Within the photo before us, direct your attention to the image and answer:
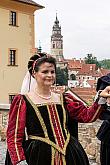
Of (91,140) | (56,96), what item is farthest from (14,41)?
(56,96)

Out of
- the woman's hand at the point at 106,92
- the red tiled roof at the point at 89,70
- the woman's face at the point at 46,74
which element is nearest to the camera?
the woman's hand at the point at 106,92

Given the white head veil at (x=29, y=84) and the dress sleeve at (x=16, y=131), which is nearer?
the dress sleeve at (x=16, y=131)

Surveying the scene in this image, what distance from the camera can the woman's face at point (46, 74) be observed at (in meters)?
2.92

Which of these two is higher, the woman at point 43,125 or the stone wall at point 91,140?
the woman at point 43,125

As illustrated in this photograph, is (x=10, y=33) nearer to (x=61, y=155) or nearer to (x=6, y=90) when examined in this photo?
(x=6, y=90)

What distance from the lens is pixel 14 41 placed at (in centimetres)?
2139

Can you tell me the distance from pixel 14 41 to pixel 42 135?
18.7 m

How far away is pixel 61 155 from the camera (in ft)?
9.48

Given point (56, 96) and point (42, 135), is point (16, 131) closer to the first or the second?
point (42, 135)

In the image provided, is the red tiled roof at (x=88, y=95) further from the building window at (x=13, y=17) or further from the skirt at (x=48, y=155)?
the building window at (x=13, y=17)

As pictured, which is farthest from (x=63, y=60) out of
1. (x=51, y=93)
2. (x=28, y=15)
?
(x=51, y=93)

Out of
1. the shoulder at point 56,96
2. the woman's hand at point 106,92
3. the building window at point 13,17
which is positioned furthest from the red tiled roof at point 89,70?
the woman's hand at point 106,92

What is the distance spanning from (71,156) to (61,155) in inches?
2.7

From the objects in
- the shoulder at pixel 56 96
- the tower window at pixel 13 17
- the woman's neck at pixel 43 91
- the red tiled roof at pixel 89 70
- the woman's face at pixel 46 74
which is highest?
the tower window at pixel 13 17
